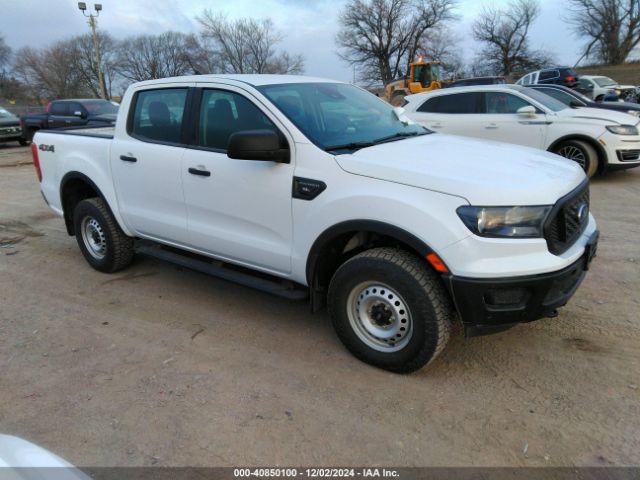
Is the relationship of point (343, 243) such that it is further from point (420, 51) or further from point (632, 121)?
point (420, 51)

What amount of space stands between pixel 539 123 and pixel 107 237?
6.97 m

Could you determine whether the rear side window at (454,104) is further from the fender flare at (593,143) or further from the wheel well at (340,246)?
the wheel well at (340,246)

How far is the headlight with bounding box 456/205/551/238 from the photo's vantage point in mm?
2611

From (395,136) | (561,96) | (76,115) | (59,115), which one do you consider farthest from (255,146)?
(59,115)

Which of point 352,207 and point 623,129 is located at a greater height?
point 352,207

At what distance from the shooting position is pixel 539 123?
8289mm

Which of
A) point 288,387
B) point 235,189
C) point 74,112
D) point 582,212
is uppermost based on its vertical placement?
point 74,112

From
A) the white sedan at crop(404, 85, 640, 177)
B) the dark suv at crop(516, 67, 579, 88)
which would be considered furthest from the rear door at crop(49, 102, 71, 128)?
the dark suv at crop(516, 67, 579, 88)

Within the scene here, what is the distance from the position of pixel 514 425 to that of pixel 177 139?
3132 mm

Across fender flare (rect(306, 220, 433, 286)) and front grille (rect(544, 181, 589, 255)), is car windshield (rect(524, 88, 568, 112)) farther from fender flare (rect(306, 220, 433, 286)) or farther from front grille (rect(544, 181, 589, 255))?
fender flare (rect(306, 220, 433, 286))

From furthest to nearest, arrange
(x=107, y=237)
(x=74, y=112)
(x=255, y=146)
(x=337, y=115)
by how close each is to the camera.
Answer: (x=74, y=112)
(x=107, y=237)
(x=337, y=115)
(x=255, y=146)

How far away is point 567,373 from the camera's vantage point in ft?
10.1

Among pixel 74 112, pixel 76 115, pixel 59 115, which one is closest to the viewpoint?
pixel 76 115

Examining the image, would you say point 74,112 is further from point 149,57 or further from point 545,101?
point 149,57
